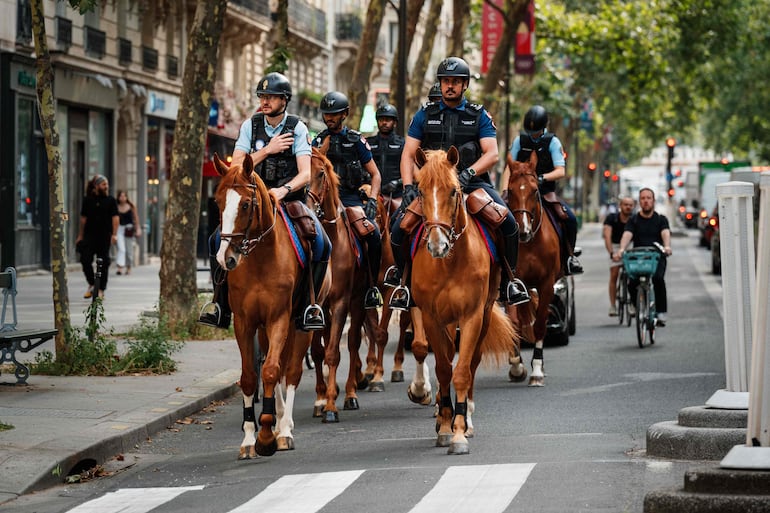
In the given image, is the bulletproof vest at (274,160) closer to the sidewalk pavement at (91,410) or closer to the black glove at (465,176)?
the black glove at (465,176)

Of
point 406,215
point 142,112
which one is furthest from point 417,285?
point 142,112

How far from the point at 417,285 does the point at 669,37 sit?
39822 mm

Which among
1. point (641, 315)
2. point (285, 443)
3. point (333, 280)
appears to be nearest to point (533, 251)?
point (333, 280)

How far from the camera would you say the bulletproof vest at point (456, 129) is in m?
11.9

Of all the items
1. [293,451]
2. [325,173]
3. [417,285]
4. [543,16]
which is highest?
[543,16]

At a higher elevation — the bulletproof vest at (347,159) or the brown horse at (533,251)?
the bulletproof vest at (347,159)

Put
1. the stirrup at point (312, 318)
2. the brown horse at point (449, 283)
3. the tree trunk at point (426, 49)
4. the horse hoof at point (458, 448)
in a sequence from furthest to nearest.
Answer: the tree trunk at point (426, 49), the stirrup at point (312, 318), the brown horse at point (449, 283), the horse hoof at point (458, 448)

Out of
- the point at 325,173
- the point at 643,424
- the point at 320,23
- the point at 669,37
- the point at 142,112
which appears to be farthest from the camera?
the point at 320,23

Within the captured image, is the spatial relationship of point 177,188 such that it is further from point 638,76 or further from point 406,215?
point 638,76

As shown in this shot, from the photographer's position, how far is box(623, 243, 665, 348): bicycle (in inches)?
757

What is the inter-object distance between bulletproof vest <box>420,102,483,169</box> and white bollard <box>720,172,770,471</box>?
4277 millimetres

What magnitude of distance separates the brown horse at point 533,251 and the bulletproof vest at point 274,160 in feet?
13.2

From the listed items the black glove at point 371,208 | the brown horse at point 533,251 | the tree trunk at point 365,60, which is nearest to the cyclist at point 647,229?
the brown horse at point 533,251

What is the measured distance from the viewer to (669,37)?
49219 mm
